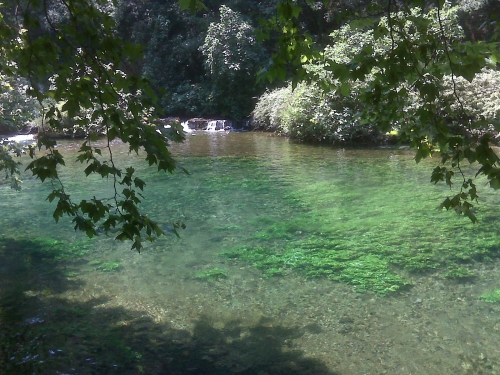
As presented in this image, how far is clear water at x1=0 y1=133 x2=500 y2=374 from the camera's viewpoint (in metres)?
4.10

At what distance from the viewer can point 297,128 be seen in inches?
660

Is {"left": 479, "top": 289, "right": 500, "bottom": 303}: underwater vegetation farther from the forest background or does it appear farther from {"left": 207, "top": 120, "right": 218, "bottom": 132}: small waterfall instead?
{"left": 207, "top": 120, "right": 218, "bottom": 132}: small waterfall

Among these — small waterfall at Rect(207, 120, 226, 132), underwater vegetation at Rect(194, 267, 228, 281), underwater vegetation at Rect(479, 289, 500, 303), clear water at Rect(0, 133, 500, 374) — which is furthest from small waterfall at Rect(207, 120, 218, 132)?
underwater vegetation at Rect(479, 289, 500, 303)

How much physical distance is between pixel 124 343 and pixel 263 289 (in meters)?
1.62

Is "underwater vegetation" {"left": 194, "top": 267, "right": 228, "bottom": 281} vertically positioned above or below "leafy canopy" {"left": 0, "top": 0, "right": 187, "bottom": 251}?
below

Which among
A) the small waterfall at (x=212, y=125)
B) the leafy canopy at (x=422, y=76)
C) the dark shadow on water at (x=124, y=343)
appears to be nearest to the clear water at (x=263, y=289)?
the dark shadow on water at (x=124, y=343)

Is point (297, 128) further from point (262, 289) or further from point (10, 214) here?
point (262, 289)

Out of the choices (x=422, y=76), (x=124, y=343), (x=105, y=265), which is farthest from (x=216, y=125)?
(x=422, y=76)

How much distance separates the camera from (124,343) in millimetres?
4336

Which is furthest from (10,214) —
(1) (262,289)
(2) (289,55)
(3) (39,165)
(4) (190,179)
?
(2) (289,55)

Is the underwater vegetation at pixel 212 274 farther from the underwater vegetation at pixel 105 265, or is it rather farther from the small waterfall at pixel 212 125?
the small waterfall at pixel 212 125

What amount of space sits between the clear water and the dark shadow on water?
0.02 meters

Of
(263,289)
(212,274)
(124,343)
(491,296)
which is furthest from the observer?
(212,274)

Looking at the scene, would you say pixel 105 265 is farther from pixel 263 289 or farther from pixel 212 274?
pixel 263 289
